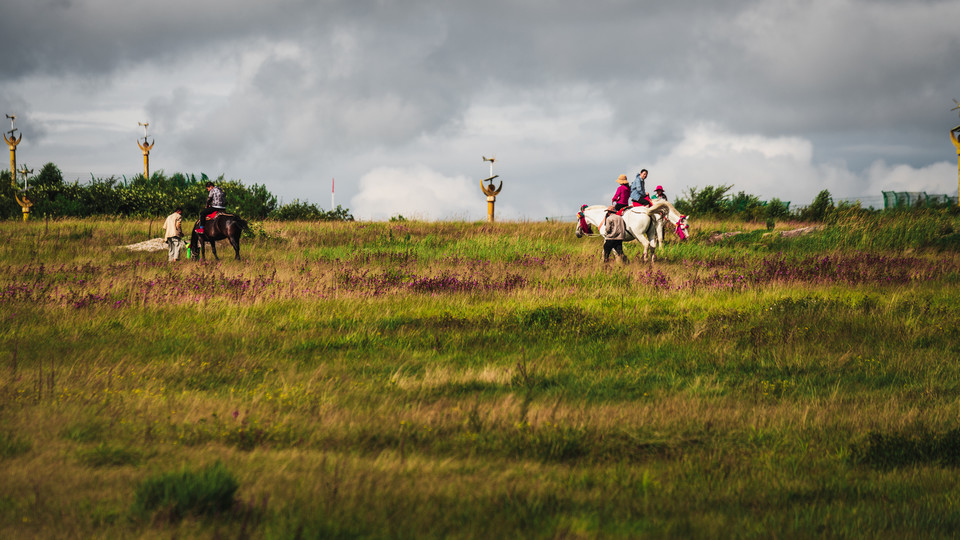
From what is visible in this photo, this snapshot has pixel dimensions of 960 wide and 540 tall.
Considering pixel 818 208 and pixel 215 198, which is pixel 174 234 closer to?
pixel 215 198

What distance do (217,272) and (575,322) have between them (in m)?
9.31

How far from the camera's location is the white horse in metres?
17.5

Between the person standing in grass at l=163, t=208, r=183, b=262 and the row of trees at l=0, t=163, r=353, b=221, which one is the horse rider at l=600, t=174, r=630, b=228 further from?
the row of trees at l=0, t=163, r=353, b=221

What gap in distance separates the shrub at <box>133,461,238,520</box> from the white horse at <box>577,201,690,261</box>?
1441 centimetres

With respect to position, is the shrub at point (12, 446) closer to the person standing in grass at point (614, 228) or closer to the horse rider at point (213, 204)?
the person standing in grass at point (614, 228)

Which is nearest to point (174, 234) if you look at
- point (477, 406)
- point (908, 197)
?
point (477, 406)

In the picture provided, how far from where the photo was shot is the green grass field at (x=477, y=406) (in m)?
3.85

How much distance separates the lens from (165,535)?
11.5ft

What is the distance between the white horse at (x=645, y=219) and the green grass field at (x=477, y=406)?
3.29m

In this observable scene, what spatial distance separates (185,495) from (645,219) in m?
15.2

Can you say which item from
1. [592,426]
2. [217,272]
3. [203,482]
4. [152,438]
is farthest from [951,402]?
[217,272]

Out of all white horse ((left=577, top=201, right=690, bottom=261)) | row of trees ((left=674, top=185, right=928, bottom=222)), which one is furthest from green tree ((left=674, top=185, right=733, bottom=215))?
white horse ((left=577, top=201, right=690, bottom=261))

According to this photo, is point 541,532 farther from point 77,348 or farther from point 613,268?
point 613,268

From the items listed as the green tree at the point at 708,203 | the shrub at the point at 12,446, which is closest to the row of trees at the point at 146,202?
the green tree at the point at 708,203
